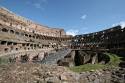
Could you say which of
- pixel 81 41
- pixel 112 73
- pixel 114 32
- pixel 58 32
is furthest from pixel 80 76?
pixel 58 32

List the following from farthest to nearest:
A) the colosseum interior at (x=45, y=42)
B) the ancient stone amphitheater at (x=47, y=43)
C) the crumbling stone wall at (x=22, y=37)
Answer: the crumbling stone wall at (x=22, y=37) → the colosseum interior at (x=45, y=42) → the ancient stone amphitheater at (x=47, y=43)

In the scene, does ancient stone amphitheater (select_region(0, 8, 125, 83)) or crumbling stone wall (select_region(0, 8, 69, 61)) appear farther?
crumbling stone wall (select_region(0, 8, 69, 61))

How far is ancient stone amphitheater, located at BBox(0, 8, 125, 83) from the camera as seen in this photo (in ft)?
117

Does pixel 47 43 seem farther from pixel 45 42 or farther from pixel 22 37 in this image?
pixel 22 37

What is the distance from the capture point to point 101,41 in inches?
2505

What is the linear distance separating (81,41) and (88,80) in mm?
61989

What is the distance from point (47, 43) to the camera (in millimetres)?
69125

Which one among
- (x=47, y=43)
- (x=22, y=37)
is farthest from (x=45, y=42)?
(x=22, y=37)

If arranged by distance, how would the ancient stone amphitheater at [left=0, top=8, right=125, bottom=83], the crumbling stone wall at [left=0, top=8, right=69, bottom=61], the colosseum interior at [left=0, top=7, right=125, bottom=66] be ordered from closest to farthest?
the ancient stone amphitheater at [left=0, top=8, right=125, bottom=83] → the colosseum interior at [left=0, top=7, right=125, bottom=66] → the crumbling stone wall at [left=0, top=8, right=69, bottom=61]

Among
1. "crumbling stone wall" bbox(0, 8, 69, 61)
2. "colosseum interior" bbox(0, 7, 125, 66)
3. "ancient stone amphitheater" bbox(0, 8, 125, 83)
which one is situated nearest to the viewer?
"ancient stone amphitheater" bbox(0, 8, 125, 83)

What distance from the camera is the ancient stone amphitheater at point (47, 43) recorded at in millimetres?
35719

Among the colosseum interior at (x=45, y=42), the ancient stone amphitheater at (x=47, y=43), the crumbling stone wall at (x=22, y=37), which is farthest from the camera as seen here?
the crumbling stone wall at (x=22, y=37)

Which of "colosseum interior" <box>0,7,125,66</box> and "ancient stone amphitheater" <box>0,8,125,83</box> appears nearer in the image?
"ancient stone amphitheater" <box>0,8,125,83</box>

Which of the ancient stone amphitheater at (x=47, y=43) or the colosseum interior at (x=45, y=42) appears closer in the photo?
the ancient stone amphitheater at (x=47, y=43)
